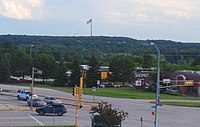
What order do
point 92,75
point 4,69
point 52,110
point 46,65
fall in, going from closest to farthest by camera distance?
point 52,110, point 92,75, point 4,69, point 46,65

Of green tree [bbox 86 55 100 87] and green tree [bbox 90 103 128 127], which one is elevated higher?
green tree [bbox 86 55 100 87]

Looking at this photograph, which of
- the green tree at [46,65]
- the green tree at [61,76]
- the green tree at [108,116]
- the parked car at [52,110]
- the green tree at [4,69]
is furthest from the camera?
the green tree at [46,65]

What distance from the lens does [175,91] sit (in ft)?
314

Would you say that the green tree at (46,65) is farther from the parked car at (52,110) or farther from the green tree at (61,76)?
the parked car at (52,110)

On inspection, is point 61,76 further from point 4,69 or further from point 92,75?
point 4,69

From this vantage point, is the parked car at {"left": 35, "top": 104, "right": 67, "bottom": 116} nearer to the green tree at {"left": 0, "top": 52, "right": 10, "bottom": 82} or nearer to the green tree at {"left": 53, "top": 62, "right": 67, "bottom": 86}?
the green tree at {"left": 53, "top": 62, "right": 67, "bottom": 86}

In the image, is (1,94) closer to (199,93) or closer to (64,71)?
(64,71)

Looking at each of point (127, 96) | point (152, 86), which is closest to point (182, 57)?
point (152, 86)

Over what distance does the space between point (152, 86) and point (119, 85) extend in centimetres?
1676

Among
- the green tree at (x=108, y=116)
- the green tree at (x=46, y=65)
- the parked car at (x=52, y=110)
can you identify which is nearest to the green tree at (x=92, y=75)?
the green tree at (x=46, y=65)

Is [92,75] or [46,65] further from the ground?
[46,65]

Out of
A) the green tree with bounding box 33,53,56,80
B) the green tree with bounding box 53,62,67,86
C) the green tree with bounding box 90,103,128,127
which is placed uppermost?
the green tree with bounding box 33,53,56,80

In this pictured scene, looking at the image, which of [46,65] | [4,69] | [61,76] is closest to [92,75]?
[61,76]

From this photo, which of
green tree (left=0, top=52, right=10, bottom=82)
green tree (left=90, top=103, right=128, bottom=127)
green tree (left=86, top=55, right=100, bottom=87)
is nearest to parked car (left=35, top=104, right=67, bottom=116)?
green tree (left=90, top=103, right=128, bottom=127)
